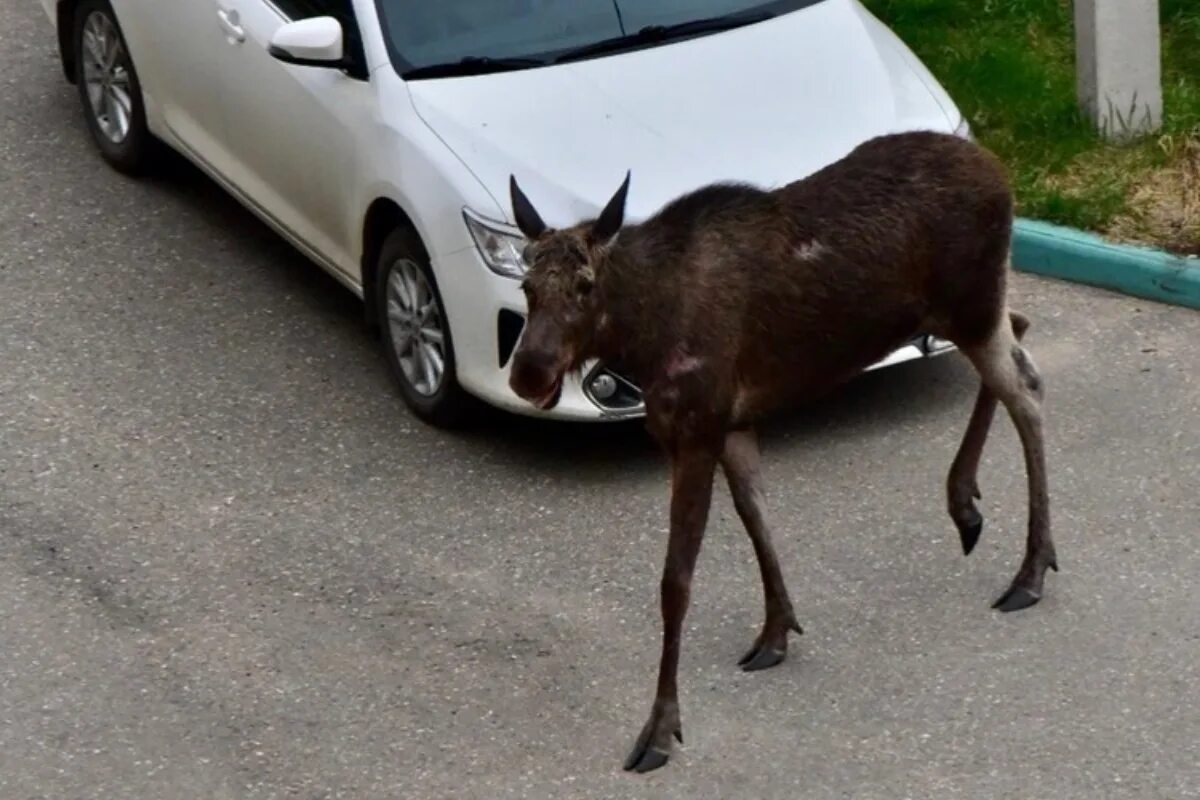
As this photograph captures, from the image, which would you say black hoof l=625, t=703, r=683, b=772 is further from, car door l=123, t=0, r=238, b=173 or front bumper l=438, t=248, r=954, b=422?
car door l=123, t=0, r=238, b=173

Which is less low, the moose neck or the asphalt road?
the moose neck

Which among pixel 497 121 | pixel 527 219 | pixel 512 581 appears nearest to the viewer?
pixel 527 219

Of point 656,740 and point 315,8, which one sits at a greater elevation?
point 315,8

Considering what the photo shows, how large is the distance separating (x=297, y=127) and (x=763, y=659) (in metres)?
3.23

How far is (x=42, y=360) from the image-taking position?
899 cm

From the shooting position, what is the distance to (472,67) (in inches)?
327

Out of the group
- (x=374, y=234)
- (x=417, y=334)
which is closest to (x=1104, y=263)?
(x=417, y=334)

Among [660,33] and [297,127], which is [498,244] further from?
[297,127]

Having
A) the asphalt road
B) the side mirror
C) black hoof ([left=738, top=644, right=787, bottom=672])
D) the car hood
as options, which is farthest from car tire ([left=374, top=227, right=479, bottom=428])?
black hoof ([left=738, top=644, right=787, bottom=672])

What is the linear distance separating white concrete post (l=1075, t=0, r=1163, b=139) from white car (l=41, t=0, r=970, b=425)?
4.18 feet

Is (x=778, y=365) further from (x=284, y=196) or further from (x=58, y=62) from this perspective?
(x=58, y=62)

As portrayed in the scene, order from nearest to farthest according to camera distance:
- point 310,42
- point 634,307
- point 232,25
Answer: point 634,307
point 310,42
point 232,25

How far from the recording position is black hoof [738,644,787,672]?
6.66 m

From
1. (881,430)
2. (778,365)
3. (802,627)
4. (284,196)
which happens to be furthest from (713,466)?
(284,196)
